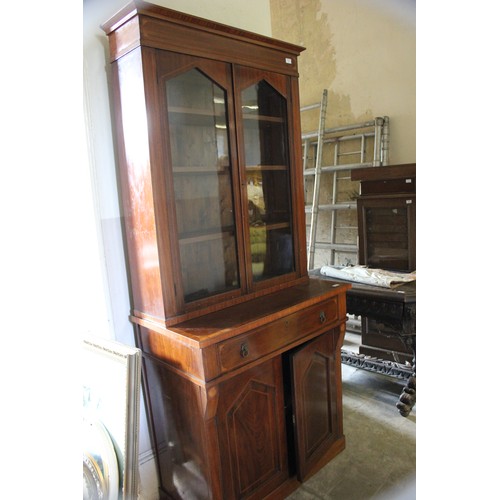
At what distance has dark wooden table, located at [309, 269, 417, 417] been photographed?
78.0 inches

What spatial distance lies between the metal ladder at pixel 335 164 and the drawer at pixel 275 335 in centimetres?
176

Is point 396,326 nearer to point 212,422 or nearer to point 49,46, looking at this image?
point 212,422

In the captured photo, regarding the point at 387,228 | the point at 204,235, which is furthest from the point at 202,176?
the point at 387,228

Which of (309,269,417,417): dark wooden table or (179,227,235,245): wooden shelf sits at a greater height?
(179,227,235,245): wooden shelf

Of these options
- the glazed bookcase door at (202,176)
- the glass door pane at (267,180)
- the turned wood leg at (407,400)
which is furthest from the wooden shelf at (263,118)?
the turned wood leg at (407,400)

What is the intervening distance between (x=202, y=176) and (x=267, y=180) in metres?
0.36

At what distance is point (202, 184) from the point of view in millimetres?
1542

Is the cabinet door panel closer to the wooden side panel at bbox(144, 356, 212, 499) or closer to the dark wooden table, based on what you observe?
the dark wooden table

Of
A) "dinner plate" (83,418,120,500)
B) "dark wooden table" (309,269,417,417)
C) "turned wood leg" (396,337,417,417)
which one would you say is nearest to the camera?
"dinner plate" (83,418,120,500)

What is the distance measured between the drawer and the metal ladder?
1.76 m

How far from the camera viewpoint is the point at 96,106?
142 cm

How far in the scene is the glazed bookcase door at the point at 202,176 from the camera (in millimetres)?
1425

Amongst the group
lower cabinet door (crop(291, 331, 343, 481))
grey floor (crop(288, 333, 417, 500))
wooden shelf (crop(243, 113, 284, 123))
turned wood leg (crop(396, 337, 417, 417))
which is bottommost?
grey floor (crop(288, 333, 417, 500))

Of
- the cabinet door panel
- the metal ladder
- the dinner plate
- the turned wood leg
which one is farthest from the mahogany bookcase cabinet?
the metal ladder
